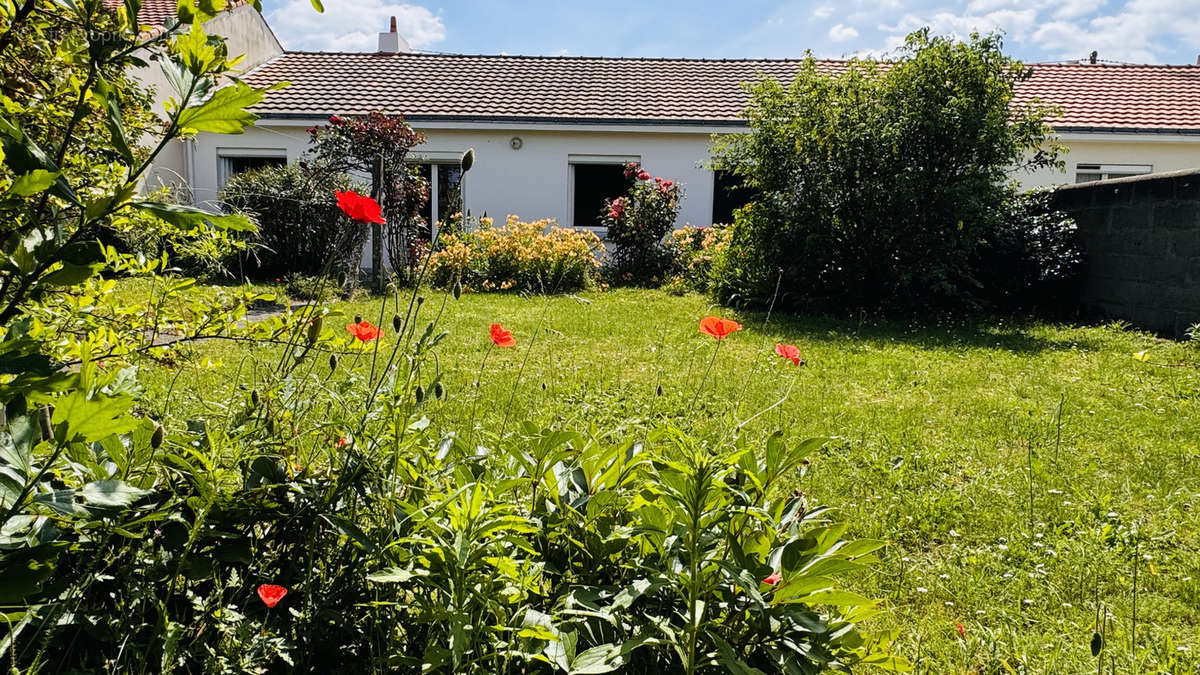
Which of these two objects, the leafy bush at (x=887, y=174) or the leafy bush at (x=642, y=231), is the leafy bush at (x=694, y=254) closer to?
the leafy bush at (x=642, y=231)

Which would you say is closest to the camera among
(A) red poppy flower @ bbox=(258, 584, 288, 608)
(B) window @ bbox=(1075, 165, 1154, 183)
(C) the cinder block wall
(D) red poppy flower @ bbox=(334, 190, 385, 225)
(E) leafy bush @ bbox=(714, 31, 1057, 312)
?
(A) red poppy flower @ bbox=(258, 584, 288, 608)

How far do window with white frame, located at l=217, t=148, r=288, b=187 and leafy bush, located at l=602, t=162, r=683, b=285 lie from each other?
6133mm

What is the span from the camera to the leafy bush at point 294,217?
11.0 meters

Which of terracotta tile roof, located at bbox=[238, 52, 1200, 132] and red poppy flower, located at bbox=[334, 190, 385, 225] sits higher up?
terracotta tile roof, located at bbox=[238, 52, 1200, 132]

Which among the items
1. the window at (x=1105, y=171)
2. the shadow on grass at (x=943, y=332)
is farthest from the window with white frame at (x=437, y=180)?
the window at (x=1105, y=171)

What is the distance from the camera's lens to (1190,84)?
51.2 feet

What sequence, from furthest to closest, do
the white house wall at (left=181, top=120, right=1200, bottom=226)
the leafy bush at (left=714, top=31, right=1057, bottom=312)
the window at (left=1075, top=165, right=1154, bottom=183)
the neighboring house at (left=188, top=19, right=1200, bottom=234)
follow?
the window at (left=1075, top=165, right=1154, bottom=183) < the white house wall at (left=181, top=120, right=1200, bottom=226) < the neighboring house at (left=188, top=19, right=1200, bottom=234) < the leafy bush at (left=714, top=31, right=1057, bottom=312)

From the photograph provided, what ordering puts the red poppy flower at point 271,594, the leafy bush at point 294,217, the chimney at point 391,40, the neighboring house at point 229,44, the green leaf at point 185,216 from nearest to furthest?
the green leaf at point 185,216, the red poppy flower at point 271,594, the leafy bush at point 294,217, the neighboring house at point 229,44, the chimney at point 391,40

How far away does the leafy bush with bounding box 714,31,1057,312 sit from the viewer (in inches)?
331

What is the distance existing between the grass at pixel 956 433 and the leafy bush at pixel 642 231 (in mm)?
4654

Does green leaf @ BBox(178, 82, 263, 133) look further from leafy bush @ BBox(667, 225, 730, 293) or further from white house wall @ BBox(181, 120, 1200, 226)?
white house wall @ BBox(181, 120, 1200, 226)

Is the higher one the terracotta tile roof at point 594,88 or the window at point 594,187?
the terracotta tile roof at point 594,88

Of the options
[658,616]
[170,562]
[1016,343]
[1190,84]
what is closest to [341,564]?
[170,562]

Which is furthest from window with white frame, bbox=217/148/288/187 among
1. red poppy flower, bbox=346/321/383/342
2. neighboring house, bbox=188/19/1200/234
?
red poppy flower, bbox=346/321/383/342
